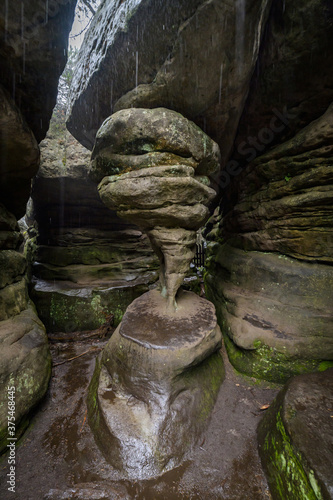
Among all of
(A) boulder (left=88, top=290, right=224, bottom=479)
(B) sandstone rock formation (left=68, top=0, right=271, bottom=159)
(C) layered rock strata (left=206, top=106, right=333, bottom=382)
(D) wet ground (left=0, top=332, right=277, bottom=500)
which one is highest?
(B) sandstone rock formation (left=68, top=0, right=271, bottom=159)

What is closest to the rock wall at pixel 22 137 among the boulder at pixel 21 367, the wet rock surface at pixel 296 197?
the boulder at pixel 21 367

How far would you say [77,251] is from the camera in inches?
302

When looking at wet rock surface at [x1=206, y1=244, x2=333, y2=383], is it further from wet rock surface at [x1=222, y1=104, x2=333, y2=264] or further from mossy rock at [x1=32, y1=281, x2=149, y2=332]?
mossy rock at [x1=32, y1=281, x2=149, y2=332]

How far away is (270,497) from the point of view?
88.5 inches

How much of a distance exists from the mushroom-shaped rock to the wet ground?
7.31 feet

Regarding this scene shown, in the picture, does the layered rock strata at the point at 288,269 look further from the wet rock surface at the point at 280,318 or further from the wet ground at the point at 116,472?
the wet ground at the point at 116,472

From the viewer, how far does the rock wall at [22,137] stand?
267 centimetres

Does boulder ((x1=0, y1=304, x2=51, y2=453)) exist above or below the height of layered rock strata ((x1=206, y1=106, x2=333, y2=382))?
below

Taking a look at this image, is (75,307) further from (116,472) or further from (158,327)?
(116,472)

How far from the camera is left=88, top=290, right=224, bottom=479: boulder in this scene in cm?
257

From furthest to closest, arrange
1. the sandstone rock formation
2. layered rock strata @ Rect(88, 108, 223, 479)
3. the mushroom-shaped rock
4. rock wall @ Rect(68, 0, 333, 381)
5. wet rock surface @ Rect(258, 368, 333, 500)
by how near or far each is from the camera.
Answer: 1. the mushroom-shaped rock
2. rock wall @ Rect(68, 0, 333, 381)
3. the sandstone rock formation
4. layered rock strata @ Rect(88, 108, 223, 479)
5. wet rock surface @ Rect(258, 368, 333, 500)

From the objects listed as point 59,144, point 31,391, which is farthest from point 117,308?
point 59,144

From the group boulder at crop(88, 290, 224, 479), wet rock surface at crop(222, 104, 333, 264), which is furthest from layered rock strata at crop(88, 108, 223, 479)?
wet rock surface at crop(222, 104, 333, 264)

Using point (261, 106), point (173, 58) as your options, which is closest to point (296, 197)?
point (261, 106)
